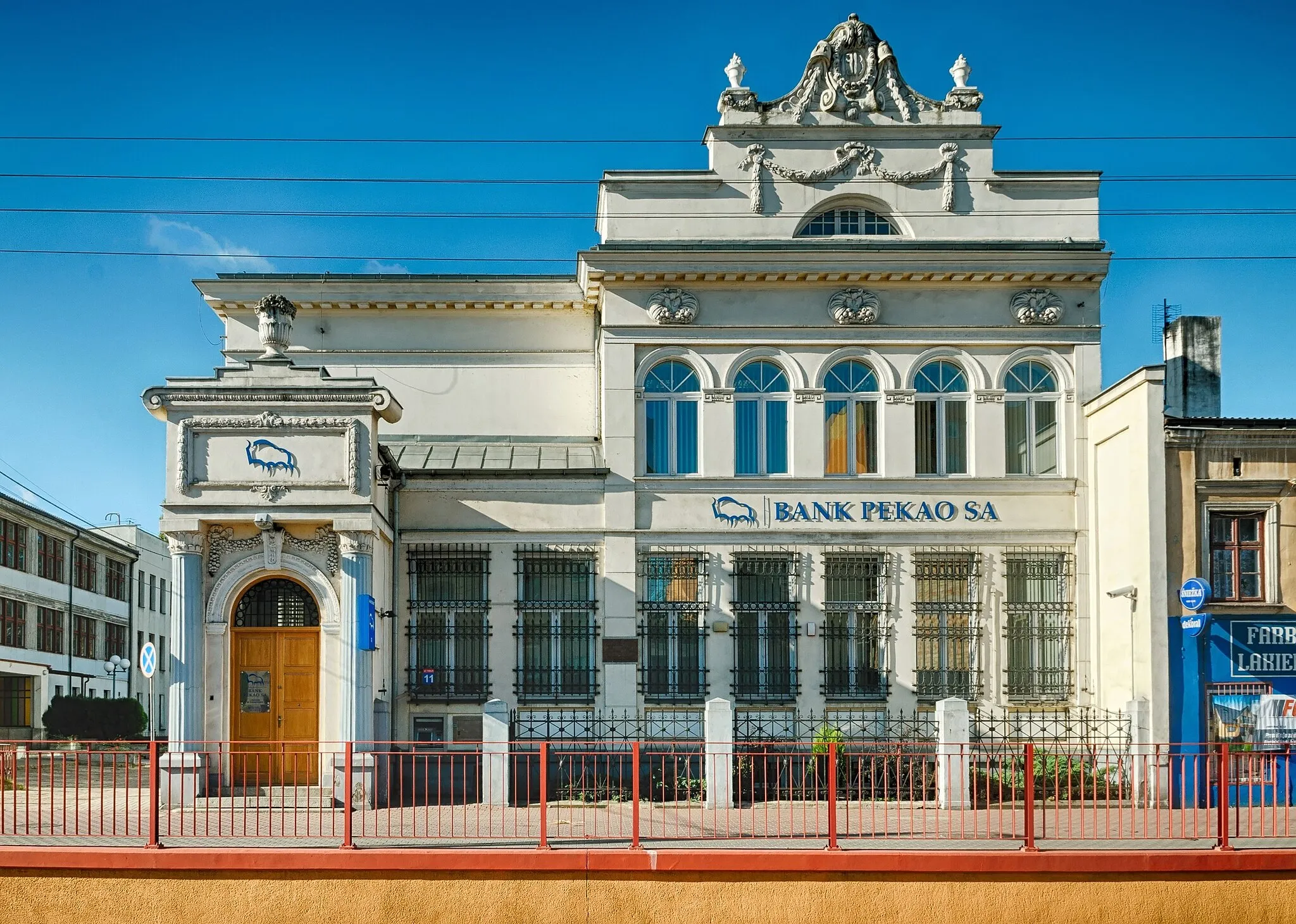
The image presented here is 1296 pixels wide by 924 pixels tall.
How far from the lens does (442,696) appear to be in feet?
81.0

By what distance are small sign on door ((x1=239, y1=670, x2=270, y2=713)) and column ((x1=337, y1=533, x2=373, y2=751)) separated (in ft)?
4.97

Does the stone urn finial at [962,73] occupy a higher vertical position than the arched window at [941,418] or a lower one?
higher

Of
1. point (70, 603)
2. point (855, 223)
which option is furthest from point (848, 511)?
point (70, 603)

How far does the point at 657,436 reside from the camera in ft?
83.7

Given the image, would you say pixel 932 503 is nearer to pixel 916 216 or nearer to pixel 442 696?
pixel 916 216

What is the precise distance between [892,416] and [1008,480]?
2.36m

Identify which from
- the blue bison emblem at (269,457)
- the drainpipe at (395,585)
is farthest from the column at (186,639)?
the drainpipe at (395,585)

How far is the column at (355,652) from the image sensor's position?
21.6 m

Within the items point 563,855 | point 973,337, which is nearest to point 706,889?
point 563,855

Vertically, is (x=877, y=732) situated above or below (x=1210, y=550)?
below

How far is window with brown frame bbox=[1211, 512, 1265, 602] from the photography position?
23188mm

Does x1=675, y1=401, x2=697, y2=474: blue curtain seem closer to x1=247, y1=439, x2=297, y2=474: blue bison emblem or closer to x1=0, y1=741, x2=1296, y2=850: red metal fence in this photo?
x1=0, y1=741, x2=1296, y2=850: red metal fence

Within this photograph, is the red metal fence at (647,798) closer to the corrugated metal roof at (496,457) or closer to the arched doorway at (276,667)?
the arched doorway at (276,667)

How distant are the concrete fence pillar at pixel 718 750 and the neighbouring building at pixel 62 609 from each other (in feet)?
122
